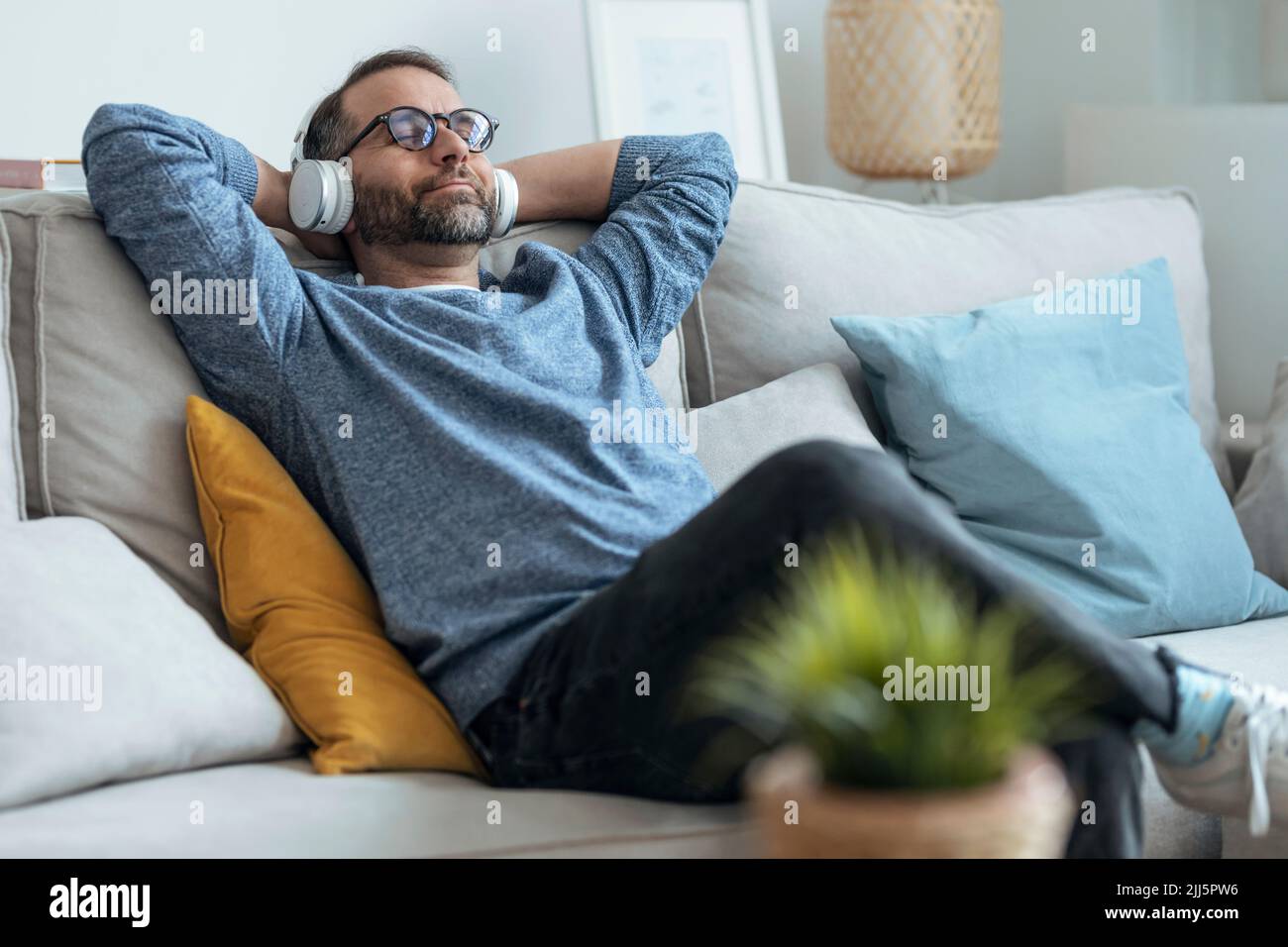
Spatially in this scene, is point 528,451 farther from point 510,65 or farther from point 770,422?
point 510,65

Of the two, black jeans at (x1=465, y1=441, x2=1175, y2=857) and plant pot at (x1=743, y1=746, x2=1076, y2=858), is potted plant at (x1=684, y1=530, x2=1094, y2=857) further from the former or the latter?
black jeans at (x1=465, y1=441, x2=1175, y2=857)

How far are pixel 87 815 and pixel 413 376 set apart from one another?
581 millimetres

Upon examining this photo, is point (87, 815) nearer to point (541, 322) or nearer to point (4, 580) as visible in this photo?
point (4, 580)

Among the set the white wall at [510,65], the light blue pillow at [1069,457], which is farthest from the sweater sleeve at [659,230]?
the white wall at [510,65]

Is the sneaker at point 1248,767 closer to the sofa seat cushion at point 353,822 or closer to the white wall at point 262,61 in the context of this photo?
the sofa seat cushion at point 353,822

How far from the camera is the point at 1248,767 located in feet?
3.87

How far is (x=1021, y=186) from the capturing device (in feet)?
10.7

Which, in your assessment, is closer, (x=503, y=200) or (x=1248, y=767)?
(x=1248, y=767)

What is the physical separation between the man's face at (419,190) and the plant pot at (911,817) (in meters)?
1.14

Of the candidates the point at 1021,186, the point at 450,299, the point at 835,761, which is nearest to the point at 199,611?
→ the point at 450,299

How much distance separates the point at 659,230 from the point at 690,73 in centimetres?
112

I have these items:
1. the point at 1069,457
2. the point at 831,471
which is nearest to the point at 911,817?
the point at 831,471

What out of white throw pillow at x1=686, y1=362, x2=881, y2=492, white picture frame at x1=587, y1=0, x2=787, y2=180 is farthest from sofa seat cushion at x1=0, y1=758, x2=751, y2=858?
white picture frame at x1=587, y1=0, x2=787, y2=180

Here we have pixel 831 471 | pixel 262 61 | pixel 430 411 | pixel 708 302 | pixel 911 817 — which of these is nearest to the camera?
pixel 911 817
